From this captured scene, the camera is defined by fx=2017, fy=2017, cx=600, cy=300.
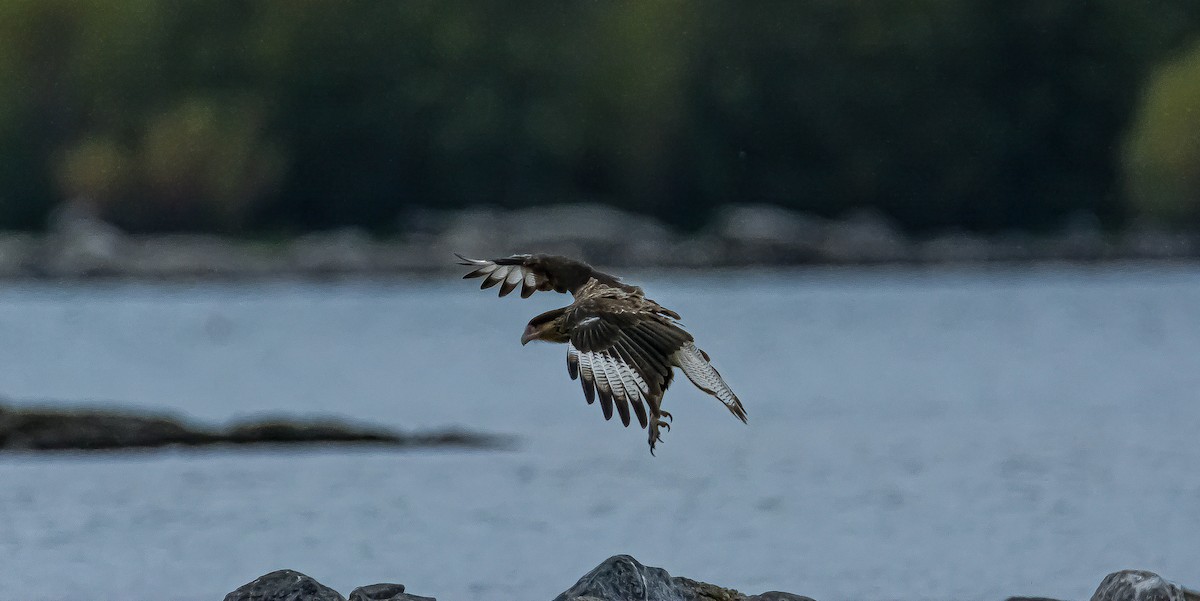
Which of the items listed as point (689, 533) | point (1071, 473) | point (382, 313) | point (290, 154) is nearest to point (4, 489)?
point (689, 533)

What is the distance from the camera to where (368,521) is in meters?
16.3

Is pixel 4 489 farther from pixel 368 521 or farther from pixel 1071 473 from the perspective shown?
pixel 1071 473

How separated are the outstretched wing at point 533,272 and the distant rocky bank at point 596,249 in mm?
41370

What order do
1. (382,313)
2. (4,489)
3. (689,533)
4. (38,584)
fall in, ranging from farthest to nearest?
(382,313) → (4,489) → (689,533) → (38,584)

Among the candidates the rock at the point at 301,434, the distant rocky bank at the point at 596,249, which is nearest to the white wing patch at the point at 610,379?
the rock at the point at 301,434

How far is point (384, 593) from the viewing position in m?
11.1

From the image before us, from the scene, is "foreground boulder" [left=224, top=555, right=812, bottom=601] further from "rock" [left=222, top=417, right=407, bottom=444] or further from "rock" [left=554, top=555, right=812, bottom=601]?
"rock" [left=222, top=417, right=407, bottom=444]

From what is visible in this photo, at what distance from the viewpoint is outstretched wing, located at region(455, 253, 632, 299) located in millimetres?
11195

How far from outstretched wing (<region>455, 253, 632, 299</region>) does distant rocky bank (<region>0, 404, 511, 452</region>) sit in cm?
948

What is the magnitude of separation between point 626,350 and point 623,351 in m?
0.02

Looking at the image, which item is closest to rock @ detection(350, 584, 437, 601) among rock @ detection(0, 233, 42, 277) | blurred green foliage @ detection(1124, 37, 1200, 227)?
rock @ detection(0, 233, 42, 277)

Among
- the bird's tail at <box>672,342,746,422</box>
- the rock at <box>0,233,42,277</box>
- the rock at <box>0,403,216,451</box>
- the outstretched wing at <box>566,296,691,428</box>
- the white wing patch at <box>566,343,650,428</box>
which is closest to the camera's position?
the white wing patch at <box>566,343,650,428</box>

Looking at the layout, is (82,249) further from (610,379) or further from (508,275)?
(610,379)

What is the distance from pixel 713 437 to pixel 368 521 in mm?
6698
